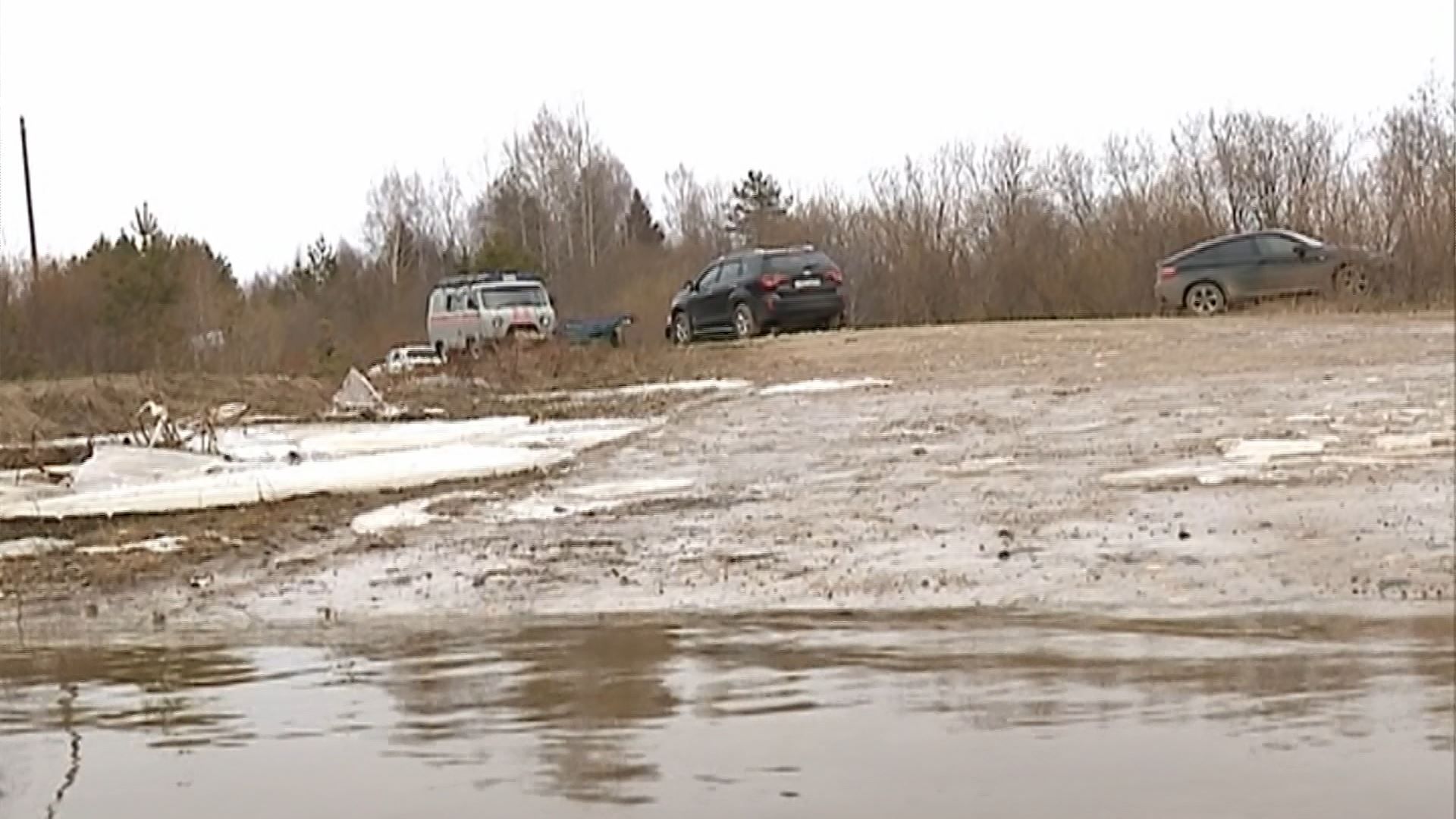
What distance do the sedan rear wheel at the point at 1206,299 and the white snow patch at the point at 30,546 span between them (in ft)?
53.4

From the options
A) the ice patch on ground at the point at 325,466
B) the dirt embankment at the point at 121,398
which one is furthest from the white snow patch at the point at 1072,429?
the dirt embankment at the point at 121,398

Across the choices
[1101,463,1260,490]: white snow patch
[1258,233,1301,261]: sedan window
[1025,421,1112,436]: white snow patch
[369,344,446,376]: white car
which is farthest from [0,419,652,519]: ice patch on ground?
[1258,233,1301,261]: sedan window

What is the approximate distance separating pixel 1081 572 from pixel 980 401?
895 cm

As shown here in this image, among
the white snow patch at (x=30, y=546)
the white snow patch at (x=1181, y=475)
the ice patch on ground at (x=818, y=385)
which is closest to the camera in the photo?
the white snow patch at (x=1181, y=475)

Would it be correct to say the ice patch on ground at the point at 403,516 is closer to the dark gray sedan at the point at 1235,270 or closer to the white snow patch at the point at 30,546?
the white snow patch at the point at 30,546

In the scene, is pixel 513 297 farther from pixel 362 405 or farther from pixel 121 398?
pixel 362 405

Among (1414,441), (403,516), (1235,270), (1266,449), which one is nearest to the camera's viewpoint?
(1414,441)

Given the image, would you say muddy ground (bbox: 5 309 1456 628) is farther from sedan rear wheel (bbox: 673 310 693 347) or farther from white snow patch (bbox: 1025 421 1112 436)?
sedan rear wheel (bbox: 673 310 693 347)

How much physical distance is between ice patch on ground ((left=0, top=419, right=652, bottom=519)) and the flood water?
18.9 feet

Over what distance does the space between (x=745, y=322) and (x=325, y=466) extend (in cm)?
1429

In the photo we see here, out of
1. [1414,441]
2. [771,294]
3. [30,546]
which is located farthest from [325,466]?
[771,294]

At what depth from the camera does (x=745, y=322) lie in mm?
29000

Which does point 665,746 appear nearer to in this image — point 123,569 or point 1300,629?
point 1300,629

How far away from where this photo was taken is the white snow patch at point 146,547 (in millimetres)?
10797
